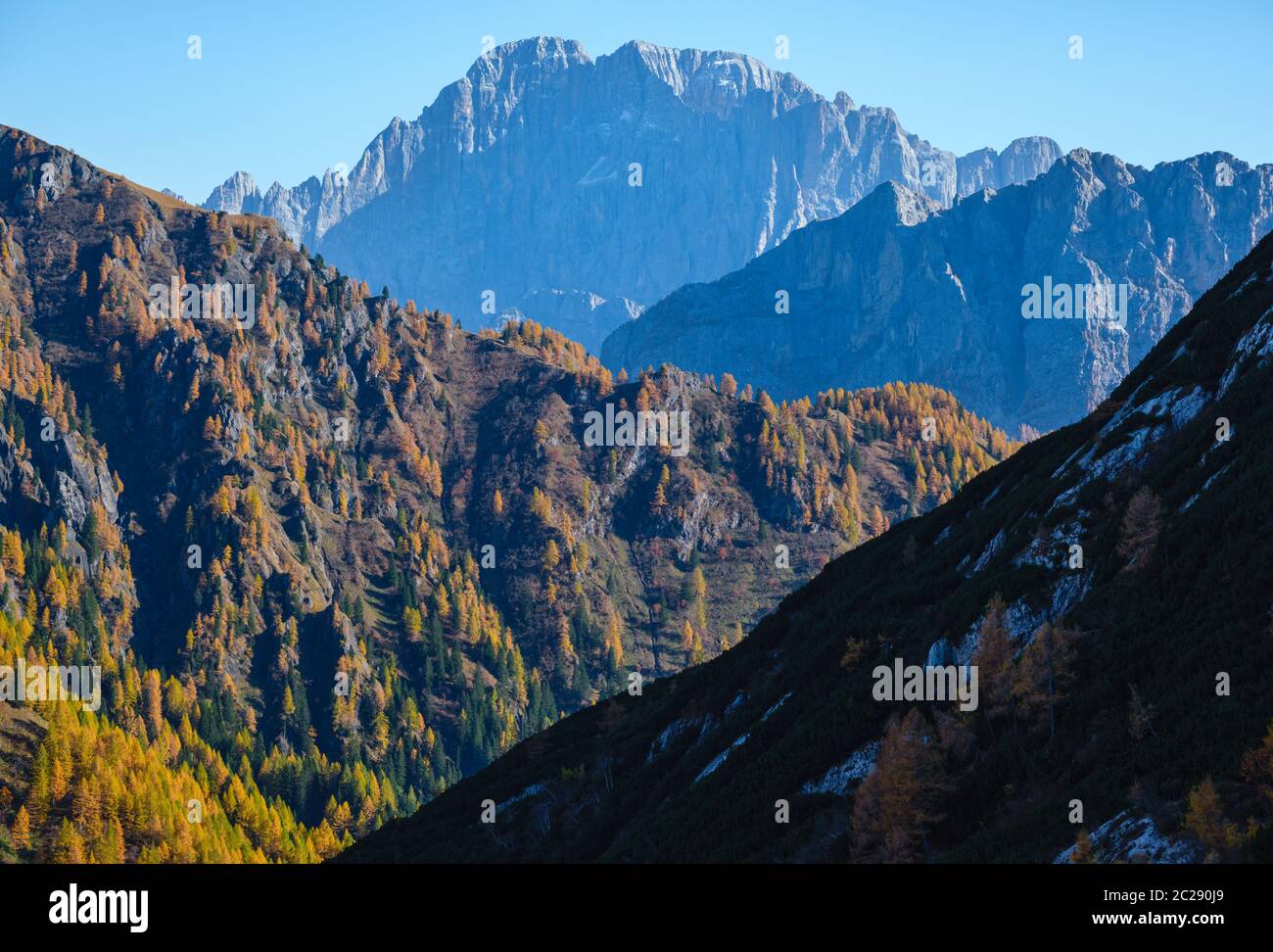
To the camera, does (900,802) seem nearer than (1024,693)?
Yes

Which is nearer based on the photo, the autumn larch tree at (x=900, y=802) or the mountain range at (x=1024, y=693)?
the mountain range at (x=1024, y=693)

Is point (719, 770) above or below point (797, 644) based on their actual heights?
below

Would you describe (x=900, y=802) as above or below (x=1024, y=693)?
below

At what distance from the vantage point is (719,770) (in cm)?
7944

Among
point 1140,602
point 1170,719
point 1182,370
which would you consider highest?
point 1182,370

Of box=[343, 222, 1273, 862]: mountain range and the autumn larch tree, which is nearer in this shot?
box=[343, 222, 1273, 862]: mountain range

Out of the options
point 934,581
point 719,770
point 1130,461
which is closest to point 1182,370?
point 1130,461
